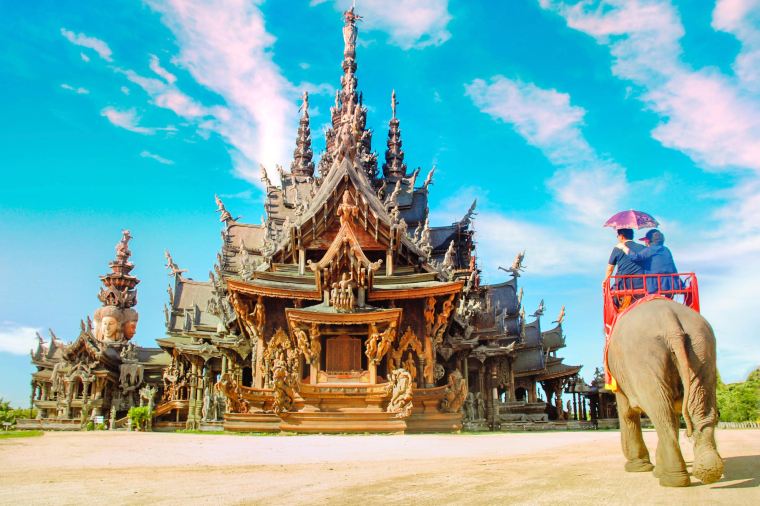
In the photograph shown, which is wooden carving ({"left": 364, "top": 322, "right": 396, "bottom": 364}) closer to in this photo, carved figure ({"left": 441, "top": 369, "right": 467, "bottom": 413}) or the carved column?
carved figure ({"left": 441, "top": 369, "right": 467, "bottom": 413})

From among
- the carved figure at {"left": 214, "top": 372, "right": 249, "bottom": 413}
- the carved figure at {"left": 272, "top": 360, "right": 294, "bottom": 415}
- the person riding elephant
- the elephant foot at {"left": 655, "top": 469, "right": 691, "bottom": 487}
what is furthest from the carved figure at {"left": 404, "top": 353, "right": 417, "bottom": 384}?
the elephant foot at {"left": 655, "top": 469, "right": 691, "bottom": 487}

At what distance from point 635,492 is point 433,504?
157 cm

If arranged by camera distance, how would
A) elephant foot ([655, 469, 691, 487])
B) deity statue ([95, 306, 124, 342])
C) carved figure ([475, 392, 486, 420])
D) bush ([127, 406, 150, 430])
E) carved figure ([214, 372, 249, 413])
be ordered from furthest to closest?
deity statue ([95, 306, 124, 342]) < carved figure ([475, 392, 486, 420]) < bush ([127, 406, 150, 430]) < carved figure ([214, 372, 249, 413]) < elephant foot ([655, 469, 691, 487])

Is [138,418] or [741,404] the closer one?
[138,418]

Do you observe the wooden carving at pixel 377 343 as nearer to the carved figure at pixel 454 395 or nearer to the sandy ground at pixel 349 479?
the carved figure at pixel 454 395

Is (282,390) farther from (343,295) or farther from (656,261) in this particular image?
(656,261)

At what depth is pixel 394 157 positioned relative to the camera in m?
40.4

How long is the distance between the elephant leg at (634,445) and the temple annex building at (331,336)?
10.9 metres

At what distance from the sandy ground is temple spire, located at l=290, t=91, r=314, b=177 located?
33916mm

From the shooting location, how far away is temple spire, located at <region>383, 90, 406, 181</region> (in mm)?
39438

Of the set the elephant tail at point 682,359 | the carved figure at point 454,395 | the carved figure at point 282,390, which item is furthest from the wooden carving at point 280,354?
the elephant tail at point 682,359

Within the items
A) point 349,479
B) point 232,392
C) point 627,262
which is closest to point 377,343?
point 232,392

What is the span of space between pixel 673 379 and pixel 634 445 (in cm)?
111

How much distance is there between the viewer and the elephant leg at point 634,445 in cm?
527
